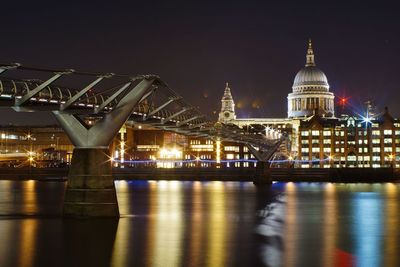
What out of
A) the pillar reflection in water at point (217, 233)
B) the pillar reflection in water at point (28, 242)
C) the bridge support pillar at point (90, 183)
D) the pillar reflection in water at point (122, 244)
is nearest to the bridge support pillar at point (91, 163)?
the bridge support pillar at point (90, 183)

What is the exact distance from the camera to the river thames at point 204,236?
39312mm

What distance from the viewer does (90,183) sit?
52688mm

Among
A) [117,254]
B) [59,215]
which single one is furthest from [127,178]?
[117,254]

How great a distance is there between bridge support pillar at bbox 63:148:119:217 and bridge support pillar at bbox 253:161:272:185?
8224cm

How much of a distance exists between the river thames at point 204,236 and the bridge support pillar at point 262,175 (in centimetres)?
5452

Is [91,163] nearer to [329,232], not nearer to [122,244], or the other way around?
[122,244]

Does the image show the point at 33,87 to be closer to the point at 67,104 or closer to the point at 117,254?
the point at 67,104

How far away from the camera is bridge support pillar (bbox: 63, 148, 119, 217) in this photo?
173 feet

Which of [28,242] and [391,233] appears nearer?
[28,242]

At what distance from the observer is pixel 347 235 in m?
51.7

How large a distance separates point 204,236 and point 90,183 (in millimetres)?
8626

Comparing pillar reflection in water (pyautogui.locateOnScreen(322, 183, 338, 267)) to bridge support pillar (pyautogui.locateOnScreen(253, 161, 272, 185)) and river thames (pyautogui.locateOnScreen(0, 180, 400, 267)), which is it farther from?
bridge support pillar (pyautogui.locateOnScreen(253, 161, 272, 185))

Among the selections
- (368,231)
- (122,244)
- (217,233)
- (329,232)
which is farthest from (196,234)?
(368,231)

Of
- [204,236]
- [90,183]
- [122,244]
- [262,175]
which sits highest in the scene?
[262,175]
